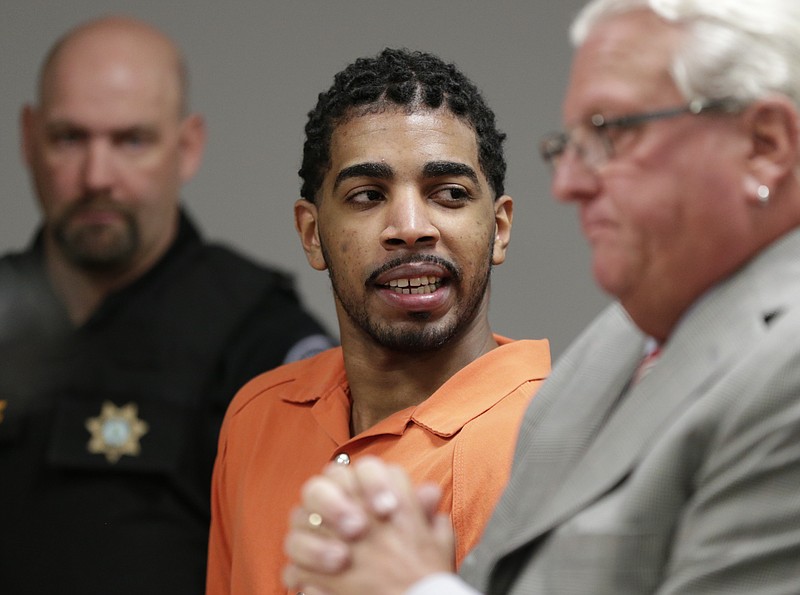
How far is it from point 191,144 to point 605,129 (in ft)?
5.53

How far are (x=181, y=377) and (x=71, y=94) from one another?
641mm

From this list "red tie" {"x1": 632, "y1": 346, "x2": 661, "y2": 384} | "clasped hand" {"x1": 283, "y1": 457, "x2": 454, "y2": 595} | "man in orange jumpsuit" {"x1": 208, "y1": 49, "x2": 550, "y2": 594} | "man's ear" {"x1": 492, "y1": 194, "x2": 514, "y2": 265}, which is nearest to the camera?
"clasped hand" {"x1": 283, "y1": 457, "x2": 454, "y2": 595}

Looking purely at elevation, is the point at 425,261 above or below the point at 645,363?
above

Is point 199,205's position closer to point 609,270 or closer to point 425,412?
point 425,412

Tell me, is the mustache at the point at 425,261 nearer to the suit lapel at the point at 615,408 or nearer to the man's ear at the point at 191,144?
the suit lapel at the point at 615,408

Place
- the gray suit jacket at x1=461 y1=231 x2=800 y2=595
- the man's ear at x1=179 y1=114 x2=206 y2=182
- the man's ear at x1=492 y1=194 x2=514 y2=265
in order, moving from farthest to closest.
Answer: the man's ear at x1=179 y1=114 x2=206 y2=182
the man's ear at x1=492 y1=194 x2=514 y2=265
the gray suit jacket at x1=461 y1=231 x2=800 y2=595

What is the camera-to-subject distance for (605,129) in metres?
1.04

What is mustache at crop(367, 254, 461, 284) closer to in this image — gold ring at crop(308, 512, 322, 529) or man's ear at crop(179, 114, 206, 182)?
gold ring at crop(308, 512, 322, 529)

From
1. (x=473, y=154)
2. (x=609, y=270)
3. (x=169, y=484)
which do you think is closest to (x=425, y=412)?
(x=473, y=154)

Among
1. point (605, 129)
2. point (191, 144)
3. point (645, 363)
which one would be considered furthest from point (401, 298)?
point (191, 144)

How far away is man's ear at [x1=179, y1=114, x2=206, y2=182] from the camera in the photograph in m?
2.57

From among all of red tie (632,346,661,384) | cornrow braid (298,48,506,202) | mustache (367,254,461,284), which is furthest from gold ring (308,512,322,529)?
cornrow braid (298,48,506,202)

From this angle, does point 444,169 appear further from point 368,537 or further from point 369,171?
point 368,537

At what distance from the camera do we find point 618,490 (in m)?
0.99
